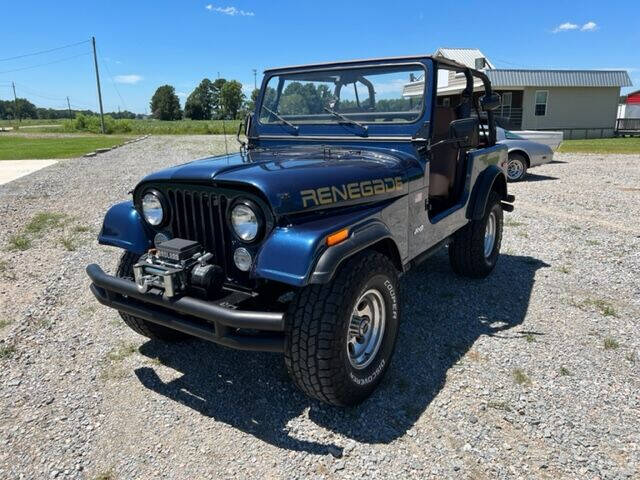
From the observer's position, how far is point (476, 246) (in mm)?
4676

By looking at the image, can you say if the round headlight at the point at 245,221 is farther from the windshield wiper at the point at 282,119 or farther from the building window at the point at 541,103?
the building window at the point at 541,103

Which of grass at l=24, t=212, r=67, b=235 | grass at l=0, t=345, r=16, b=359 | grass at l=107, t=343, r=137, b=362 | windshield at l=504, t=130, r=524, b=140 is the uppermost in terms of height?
windshield at l=504, t=130, r=524, b=140

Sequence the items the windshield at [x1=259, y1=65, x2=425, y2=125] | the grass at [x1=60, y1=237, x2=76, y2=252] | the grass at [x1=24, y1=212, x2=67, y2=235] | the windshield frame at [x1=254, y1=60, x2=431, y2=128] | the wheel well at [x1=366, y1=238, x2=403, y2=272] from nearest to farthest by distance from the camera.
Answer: the wheel well at [x1=366, y1=238, x2=403, y2=272], the windshield frame at [x1=254, y1=60, x2=431, y2=128], the windshield at [x1=259, y1=65, x2=425, y2=125], the grass at [x1=60, y1=237, x2=76, y2=252], the grass at [x1=24, y1=212, x2=67, y2=235]

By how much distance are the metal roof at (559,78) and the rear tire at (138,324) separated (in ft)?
77.6

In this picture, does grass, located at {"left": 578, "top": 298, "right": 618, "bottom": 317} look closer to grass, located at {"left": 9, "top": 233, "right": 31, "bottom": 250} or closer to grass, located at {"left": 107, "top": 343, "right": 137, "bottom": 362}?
grass, located at {"left": 107, "top": 343, "right": 137, "bottom": 362}

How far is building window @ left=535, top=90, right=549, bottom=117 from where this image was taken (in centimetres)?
2498

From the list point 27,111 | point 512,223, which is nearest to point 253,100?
point 512,223

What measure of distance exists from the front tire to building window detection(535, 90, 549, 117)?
25777 mm

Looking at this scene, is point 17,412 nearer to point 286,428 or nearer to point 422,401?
point 286,428

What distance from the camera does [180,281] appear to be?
104 inches

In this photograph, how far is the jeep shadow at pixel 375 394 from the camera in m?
2.73

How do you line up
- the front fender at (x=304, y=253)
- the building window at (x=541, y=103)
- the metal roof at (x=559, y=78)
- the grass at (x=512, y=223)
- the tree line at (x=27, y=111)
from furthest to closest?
the tree line at (x=27, y=111), the building window at (x=541, y=103), the metal roof at (x=559, y=78), the grass at (x=512, y=223), the front fender at (x=304, y=253)

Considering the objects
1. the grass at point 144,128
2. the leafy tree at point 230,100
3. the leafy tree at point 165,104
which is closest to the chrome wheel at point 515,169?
the leafy tree at point 230,100

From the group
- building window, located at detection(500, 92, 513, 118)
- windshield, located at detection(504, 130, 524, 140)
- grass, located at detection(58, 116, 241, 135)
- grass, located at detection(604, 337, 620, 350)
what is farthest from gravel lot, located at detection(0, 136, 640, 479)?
grass, located at detection(58, 116, 241, 135)
